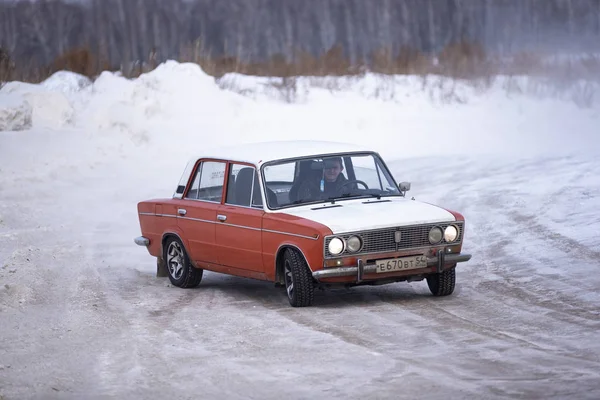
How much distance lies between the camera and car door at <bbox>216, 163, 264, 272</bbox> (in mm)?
11938

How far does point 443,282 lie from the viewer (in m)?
11.7

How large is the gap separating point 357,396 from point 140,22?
55184 mm

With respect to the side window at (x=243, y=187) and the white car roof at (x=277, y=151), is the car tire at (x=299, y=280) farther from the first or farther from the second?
the white car roof at (x=277, y=151)

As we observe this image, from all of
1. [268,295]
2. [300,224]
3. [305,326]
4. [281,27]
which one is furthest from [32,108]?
[281,27]

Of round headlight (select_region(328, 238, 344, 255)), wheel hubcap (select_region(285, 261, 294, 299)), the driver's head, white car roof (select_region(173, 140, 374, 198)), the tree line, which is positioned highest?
the tree line

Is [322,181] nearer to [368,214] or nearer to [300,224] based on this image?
[368,214]

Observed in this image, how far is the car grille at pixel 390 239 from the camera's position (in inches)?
436

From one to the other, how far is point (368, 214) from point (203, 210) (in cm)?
211

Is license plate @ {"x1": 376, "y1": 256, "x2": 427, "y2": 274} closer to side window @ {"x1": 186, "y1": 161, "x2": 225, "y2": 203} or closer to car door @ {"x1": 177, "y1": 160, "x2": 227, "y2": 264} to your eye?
car door @ {"x1": 177, "y1": 160, "x2": 227, "y2": 264}

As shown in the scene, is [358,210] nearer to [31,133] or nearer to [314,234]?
[314,234]

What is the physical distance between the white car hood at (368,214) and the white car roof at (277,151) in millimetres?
706

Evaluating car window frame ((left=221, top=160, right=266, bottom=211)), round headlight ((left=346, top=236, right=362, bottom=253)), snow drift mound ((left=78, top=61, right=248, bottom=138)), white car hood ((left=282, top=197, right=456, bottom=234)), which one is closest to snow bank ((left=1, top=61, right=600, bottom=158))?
snow drift mound ((left=78, top=61, right=248, bottom=138))

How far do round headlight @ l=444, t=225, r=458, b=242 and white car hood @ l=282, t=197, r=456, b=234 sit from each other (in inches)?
2.9

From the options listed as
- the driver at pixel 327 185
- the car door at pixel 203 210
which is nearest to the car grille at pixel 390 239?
the driver at pixel 327 185
